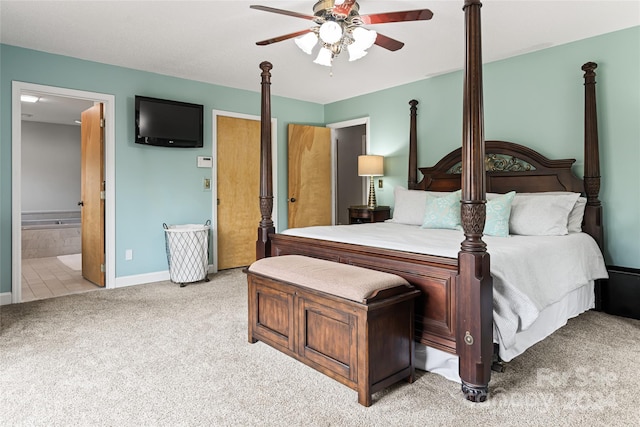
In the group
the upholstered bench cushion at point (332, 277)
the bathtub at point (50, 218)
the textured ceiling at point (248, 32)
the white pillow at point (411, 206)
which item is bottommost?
the upholstered bench cushion at point (332, 277)

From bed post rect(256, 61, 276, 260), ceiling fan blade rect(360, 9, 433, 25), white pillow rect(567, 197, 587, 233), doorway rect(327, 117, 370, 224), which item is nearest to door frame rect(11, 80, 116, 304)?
bed post rect(256, 61, 276, 260)

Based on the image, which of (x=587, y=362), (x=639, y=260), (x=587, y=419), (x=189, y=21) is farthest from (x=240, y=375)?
(x=639, y=260)

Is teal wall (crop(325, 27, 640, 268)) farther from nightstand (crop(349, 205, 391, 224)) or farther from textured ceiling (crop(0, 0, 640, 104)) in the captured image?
nightstand (crop(349, 205, 391, 224))

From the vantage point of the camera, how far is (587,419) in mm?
1752

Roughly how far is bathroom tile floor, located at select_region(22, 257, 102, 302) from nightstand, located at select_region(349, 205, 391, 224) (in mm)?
3080

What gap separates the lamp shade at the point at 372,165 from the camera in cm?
502

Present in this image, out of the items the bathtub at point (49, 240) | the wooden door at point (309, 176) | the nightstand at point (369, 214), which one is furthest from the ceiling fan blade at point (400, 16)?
the bathtub at point (49, 240)

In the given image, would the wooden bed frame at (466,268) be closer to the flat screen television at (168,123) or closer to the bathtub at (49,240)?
the flat screen television at (168,123)

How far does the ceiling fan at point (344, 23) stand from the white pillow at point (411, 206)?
66.0 inches

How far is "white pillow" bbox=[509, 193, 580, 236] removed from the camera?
307cm

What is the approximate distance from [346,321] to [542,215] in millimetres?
2074

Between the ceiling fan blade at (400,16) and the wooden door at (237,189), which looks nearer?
the ceiling fan blade at (400,16)

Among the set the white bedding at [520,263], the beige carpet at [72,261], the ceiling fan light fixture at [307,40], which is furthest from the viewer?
the beige carpet at [72,261]

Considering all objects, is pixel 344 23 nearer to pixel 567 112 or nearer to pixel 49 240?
pixel 567 112
